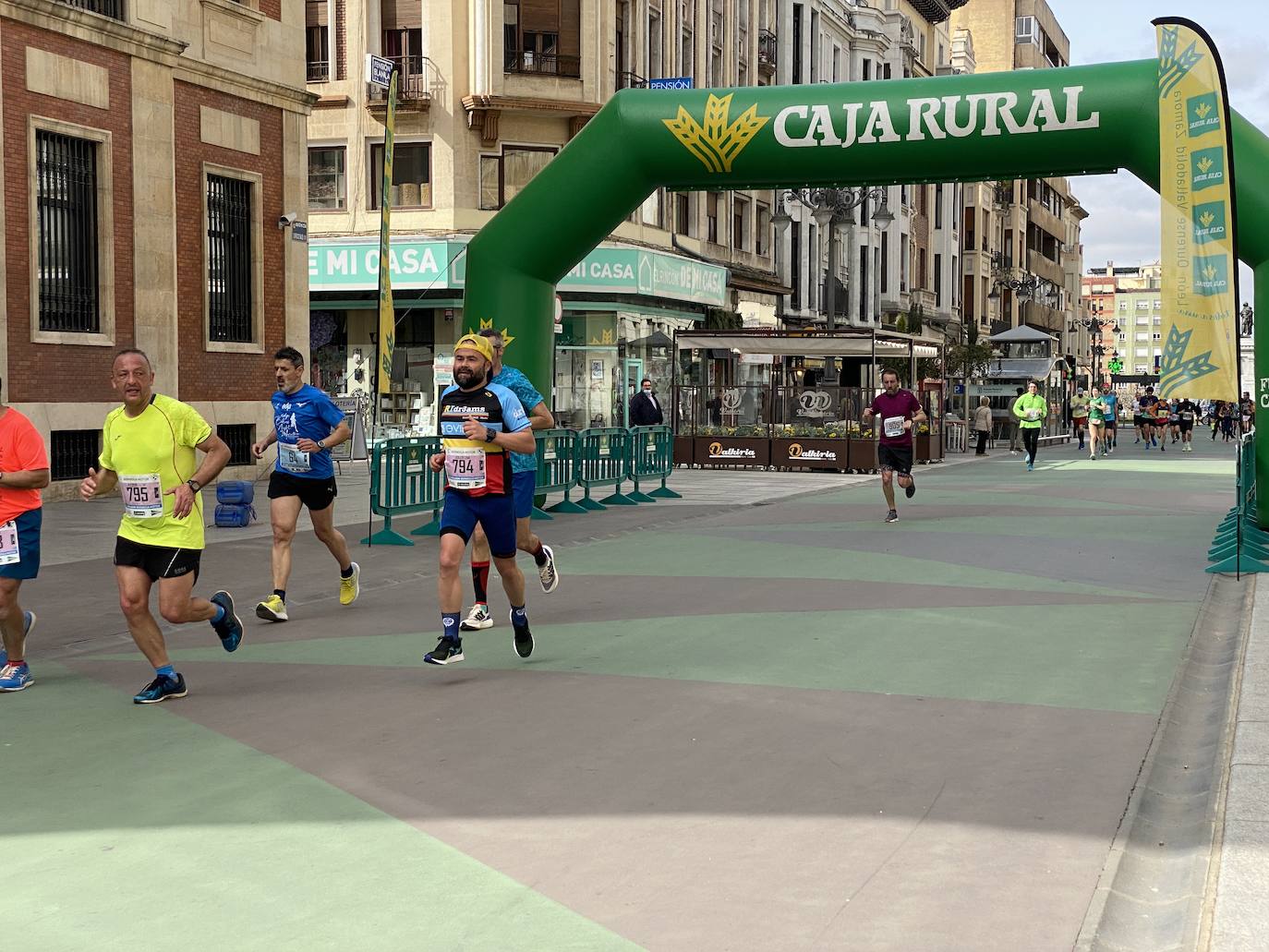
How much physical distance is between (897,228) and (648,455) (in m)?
43.9

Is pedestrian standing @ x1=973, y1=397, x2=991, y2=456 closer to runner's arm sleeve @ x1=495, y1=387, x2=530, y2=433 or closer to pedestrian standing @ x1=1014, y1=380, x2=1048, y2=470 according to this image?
pedestrian standing @ x1=1014, y1=380, x2=1048, y2=470

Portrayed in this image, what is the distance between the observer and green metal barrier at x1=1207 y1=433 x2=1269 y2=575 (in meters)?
13.0

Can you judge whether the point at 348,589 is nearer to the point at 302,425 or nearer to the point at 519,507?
the point at 302,425

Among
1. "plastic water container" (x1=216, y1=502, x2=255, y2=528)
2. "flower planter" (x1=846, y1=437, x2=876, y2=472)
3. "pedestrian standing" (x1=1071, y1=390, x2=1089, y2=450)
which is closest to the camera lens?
"plastic water container" (x1=216, y1=502, x2=255, y2=528)

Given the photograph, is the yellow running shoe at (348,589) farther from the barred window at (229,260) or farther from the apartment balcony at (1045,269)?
the apartment balcony at (1045,269)

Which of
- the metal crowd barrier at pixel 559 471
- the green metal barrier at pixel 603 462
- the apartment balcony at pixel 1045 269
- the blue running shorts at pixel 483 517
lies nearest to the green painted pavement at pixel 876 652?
the blue running shorts at pixel 483 517

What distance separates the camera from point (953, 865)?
488 centimetres

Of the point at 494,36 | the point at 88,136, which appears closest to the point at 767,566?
the point at 88,136

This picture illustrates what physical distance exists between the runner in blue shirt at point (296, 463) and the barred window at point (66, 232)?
10.6 m

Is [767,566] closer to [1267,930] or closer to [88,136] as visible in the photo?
[1267,930]

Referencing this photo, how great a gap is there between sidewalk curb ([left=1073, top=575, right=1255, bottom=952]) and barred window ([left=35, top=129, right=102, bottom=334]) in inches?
630

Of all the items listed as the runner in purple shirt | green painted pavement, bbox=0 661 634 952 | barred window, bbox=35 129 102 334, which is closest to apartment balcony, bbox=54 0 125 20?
barred window, bbox=35 129 102 334

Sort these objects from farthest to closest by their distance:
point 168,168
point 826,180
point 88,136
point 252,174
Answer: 1. point 252,174
2. point 168,168
3. point 88,136
4. point 826,180

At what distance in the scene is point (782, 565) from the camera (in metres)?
13.5
